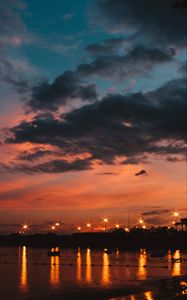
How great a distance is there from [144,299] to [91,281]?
4183cm

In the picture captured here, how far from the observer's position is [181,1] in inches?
632

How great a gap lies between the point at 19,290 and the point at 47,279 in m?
17.3

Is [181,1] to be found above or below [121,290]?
above

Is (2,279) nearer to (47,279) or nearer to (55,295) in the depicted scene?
(47,279)

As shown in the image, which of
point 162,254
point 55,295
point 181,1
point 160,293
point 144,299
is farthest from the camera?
point 162,254

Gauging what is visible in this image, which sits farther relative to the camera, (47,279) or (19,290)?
(47,279)

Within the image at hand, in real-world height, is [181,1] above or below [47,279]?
above

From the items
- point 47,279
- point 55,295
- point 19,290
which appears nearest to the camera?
point 55,295

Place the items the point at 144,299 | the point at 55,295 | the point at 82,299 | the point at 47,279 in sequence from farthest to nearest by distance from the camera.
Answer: the point at 47,279 < the point at 55,295 < the point at 82,299 < the point at 144,299

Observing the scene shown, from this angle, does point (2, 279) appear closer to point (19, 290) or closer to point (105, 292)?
point (19, 290)

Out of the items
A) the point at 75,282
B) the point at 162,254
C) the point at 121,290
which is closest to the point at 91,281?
the point at 75,282

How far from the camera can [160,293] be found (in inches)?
1607

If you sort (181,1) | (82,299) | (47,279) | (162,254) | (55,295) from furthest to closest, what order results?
(162,254) < (47,279) < (55,295) < (82,299) < (181,1)

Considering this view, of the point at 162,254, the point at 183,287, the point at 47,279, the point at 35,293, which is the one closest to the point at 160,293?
the point at 183,287
